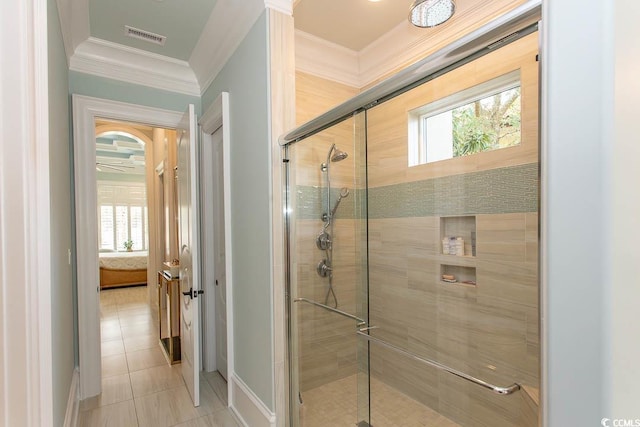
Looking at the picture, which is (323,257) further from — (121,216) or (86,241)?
(121,216)

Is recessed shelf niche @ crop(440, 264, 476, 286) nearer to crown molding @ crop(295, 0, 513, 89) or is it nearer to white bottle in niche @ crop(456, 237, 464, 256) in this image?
white bottle in niche @ crop(456, 237, 464, 256)

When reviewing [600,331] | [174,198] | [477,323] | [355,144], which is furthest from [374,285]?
[174,198]

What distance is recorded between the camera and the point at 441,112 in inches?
67.0

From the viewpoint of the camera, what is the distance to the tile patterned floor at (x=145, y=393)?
7.20ft

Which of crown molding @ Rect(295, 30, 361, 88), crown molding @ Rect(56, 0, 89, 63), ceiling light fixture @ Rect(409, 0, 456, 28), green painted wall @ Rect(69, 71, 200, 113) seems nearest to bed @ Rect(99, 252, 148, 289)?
green painted wall @ Rect(69, 71, 200, 113)

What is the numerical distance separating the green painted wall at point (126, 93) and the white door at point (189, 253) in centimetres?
39

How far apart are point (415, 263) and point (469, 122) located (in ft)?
2.99

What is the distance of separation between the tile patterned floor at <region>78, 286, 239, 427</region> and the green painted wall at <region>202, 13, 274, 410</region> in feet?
1.43

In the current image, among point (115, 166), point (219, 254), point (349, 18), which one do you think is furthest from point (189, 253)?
point (115, 166)

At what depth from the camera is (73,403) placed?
2.13 meters

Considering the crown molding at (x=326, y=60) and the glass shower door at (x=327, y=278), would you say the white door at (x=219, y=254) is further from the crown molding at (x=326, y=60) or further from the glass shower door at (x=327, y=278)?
the glass shower door at (x=327, y=278)

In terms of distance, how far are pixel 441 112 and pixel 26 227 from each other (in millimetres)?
1889

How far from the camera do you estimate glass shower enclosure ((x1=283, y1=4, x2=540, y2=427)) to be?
1.52 m

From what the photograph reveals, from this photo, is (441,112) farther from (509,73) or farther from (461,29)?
(461,29)
